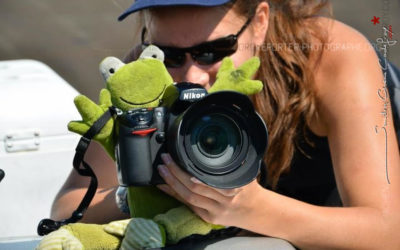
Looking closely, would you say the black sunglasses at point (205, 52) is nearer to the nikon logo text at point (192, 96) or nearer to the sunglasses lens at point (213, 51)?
the sunglasses lens at point (213, 51)

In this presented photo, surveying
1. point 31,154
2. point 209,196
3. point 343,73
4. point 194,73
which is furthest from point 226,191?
point 31,154

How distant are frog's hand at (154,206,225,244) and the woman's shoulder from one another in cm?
47

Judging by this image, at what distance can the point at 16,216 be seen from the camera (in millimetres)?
1924

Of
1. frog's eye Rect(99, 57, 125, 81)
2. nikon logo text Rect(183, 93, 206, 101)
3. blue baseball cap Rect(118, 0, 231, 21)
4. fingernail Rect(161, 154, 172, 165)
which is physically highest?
blue baseball cap Rect(118, 0, 231, 21)

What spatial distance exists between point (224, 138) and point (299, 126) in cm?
54

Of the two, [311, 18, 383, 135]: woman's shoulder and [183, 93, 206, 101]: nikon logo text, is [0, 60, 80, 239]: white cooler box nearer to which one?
[311, 18, 383, 135]: woman's shoulder

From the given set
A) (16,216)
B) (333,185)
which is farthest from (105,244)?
(16,216)

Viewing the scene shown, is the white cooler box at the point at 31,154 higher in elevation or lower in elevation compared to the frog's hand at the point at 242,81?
lower

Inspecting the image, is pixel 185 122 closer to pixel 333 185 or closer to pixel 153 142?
pixel 153 142

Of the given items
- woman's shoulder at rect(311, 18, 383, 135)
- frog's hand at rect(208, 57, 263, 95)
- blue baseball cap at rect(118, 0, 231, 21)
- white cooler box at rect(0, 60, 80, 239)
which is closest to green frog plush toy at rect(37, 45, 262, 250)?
frog's hand at rect(208, 57, 263, 95)

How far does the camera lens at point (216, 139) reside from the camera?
108 centimetres

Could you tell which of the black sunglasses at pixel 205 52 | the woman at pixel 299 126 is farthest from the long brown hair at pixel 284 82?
the black sunglasses at pixel 205 52

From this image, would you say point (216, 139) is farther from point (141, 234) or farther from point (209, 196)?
point (141, 234)

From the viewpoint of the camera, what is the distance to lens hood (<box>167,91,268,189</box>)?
1.05 metres
